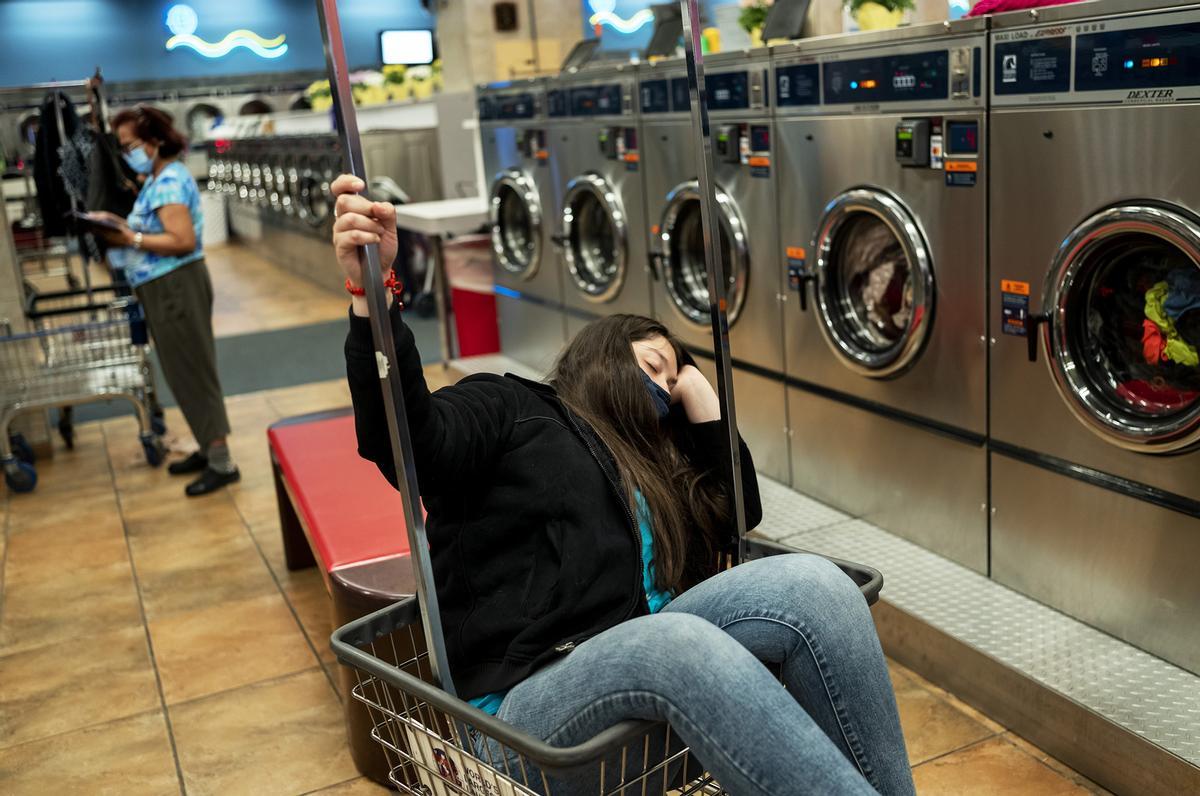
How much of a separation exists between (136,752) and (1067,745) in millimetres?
2160

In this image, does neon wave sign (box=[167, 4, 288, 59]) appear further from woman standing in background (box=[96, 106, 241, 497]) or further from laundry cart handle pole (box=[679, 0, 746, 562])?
laundry cart handle pole (box=[679, 0, 746, 562])

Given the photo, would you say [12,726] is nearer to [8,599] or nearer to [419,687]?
[8,599]

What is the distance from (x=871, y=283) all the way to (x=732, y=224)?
67 cm

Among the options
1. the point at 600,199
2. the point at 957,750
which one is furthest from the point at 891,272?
the point at 600,199

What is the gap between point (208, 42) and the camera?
1719 centimetres

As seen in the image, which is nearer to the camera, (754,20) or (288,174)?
(754,20)

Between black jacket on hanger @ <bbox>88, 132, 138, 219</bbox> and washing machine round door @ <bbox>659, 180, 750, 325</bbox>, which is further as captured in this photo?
black jacket on hanger @ <bbox>88, 132, 138, 219</bbox>

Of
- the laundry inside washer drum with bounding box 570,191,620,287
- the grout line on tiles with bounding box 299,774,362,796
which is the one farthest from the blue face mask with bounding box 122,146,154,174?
the grout line on tiles with bounding box 299,774,362,796

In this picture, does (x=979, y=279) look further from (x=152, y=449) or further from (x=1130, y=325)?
(x=152, y=449)

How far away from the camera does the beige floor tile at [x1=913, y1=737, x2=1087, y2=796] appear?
95.0 inches

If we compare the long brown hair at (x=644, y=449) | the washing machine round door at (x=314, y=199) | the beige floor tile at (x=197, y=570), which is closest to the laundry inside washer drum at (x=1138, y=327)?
the long brown hair at (x=644, y=449)

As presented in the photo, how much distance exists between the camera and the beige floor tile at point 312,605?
3.40m

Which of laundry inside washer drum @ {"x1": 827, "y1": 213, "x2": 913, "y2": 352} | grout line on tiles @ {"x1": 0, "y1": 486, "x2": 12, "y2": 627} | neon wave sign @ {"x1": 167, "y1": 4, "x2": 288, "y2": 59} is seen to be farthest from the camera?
neon wave sign @ {"x1": 167, "y1": 4, "x2": 288, "y2": 59}

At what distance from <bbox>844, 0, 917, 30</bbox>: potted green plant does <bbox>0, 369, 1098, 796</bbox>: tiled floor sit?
6.58 feet
